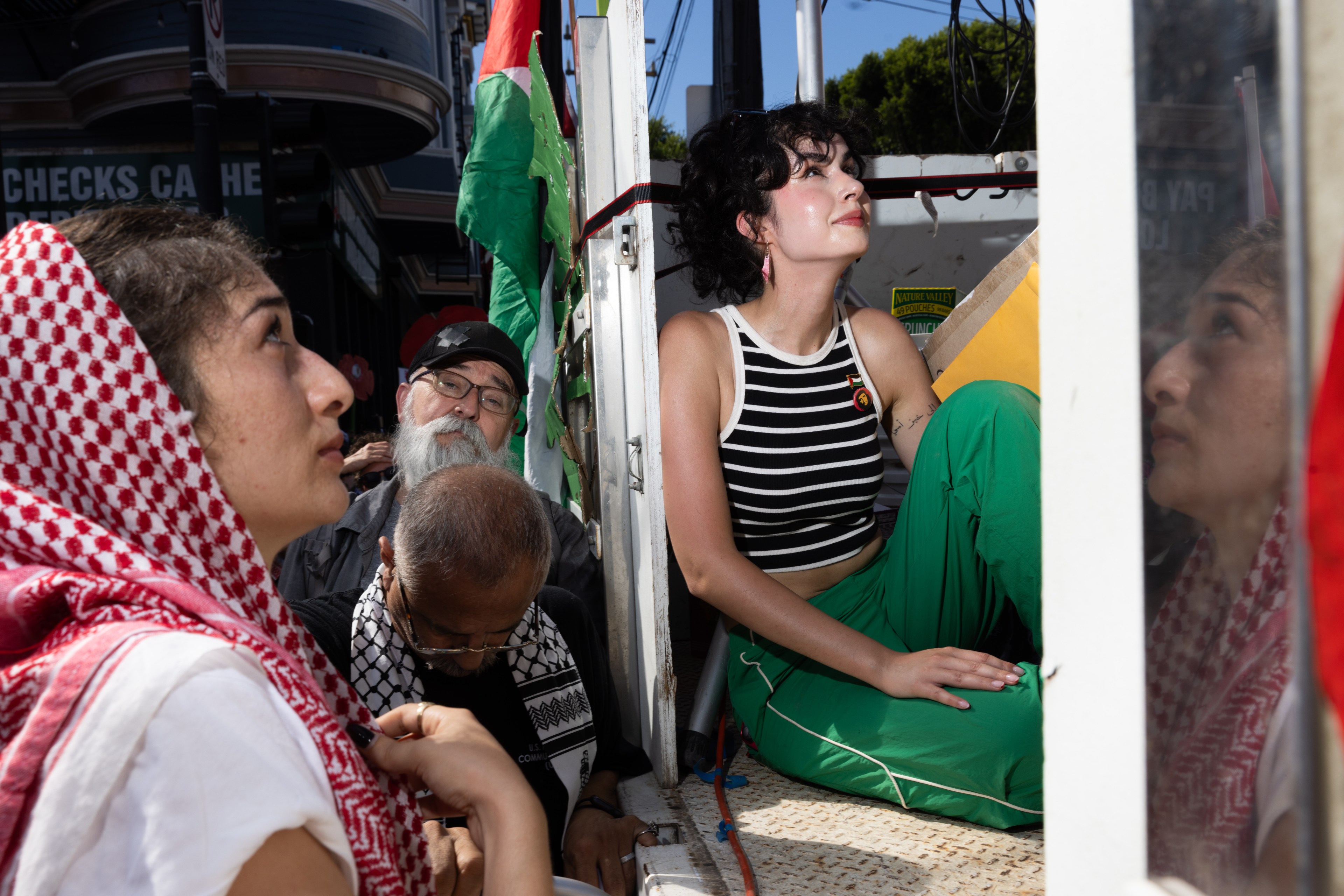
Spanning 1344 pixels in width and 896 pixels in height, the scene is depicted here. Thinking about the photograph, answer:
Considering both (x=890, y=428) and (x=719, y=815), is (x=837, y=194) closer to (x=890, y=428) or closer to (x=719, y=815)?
(x=890, y=428)

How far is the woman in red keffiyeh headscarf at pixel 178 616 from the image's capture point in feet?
2.55

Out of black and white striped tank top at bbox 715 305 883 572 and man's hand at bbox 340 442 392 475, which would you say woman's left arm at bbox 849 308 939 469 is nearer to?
black and white striped tank top at bbox 715 305 883 572

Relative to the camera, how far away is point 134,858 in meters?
0.78

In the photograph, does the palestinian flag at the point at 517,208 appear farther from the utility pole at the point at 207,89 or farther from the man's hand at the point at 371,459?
the utility pole at the point at 207,89

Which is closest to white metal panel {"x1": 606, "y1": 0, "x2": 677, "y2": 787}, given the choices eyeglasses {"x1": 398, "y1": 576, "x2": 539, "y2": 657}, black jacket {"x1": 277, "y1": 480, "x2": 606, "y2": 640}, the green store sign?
eyeglasses {"x1": 398, "y1": 576, "x2": 539, "y2": 657}

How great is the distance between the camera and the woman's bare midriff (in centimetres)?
237

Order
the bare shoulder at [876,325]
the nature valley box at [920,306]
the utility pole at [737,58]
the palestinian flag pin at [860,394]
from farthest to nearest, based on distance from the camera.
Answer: the utility pole at [737,58] → the nature valley box at [920,306] → the bare shoulder at [876,325] → the palestinian flag pin at [860,394]

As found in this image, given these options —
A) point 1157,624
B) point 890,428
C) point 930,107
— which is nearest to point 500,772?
point 1157,624

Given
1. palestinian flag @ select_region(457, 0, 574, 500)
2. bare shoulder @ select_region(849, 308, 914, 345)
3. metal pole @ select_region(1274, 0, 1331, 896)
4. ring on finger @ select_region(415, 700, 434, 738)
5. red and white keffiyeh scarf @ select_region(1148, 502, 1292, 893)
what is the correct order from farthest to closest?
palestinian flag @ select_region(457, 0, 574, 500)
bare shoulder @ select_region(849, 308, 914, 345)
ring on finger @ select_region(415, 700, 434, 738)
red and white keffiyeh scarf @ select_region(1148, 502, 1292, 893)
metal pole @ select_region(1274, 0, 1331, 896)

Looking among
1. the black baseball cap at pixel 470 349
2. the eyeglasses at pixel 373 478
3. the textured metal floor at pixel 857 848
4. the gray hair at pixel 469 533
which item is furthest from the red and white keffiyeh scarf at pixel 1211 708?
the eyeglasses at pixel 373 478

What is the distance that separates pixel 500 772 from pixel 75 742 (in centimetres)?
53

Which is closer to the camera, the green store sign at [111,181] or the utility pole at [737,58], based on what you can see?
the utility pole at [737,58]

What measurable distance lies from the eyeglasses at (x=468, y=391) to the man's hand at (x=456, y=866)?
2249mm

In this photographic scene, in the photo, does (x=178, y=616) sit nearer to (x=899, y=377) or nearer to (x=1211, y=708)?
(x=1211, y=708)
